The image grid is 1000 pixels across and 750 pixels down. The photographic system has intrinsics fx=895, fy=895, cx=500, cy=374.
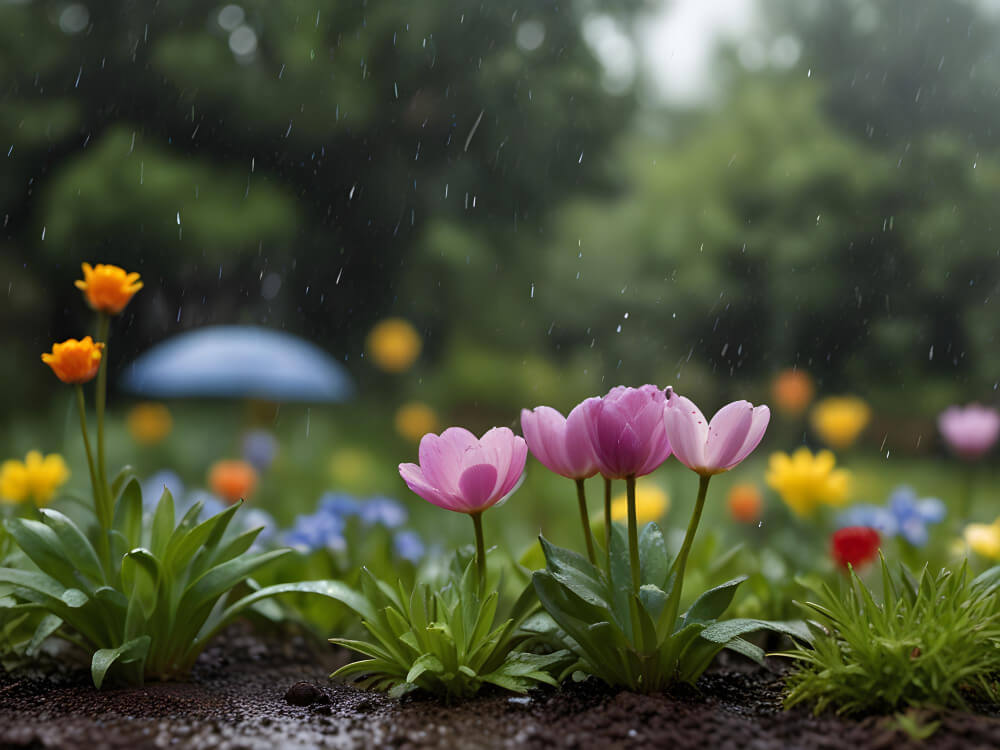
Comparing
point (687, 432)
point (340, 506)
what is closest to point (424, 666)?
point (687, 432)

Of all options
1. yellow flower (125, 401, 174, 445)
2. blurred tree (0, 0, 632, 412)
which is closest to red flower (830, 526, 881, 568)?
yellow flower (125, 401, 174, 445)

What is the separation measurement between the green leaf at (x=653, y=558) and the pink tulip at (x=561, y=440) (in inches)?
8.3

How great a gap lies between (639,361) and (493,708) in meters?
9.04

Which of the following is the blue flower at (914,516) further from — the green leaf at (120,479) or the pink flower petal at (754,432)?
the green leaf at (120,479)

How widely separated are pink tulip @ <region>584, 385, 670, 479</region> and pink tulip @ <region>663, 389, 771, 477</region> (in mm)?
30

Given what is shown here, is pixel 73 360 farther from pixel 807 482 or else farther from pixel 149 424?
pixel 149 424

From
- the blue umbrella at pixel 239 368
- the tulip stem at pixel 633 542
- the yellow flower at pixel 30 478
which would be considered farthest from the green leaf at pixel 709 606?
the blue umbrella at pixel 239 368

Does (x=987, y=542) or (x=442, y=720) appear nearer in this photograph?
(x=442, y=720)

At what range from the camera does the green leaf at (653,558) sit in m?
1.53

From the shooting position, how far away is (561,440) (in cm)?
143

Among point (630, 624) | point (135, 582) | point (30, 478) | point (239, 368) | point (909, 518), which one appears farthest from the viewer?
point (239, 368)

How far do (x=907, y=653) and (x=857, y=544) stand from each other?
2.86ft

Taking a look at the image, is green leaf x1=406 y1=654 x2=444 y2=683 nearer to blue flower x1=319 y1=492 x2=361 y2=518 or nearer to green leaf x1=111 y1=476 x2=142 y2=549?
green leaf x1=111 y1=476 x2=142 y2=549

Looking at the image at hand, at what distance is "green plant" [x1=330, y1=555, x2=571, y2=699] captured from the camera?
1.47 m
